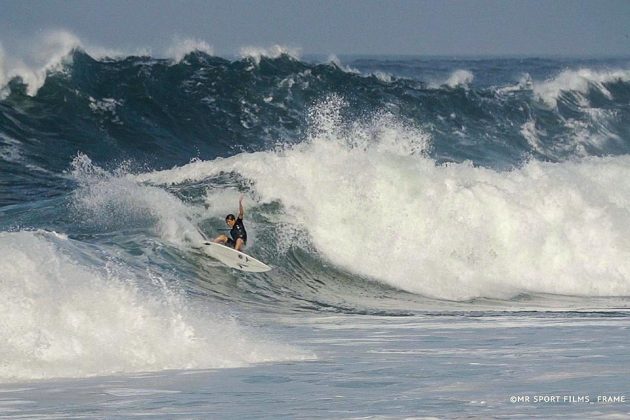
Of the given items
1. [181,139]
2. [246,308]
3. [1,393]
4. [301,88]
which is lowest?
[1,393]

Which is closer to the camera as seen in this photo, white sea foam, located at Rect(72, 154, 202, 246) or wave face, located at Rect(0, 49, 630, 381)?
wave face, located at Rect(0, 49, 630, 381)

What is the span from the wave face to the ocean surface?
0.15 feet

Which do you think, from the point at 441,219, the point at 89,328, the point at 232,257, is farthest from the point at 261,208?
the point at 89,328

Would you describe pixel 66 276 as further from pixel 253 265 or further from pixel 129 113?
pixel 129 113

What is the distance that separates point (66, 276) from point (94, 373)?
4.74 feet

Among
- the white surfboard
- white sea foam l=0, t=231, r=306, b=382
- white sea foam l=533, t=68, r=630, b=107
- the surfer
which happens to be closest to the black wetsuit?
the surfer

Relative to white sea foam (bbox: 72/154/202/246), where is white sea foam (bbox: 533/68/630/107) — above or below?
above

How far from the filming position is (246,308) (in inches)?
546

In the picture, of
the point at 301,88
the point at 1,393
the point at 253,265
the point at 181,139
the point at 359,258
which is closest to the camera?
the point at 1,393

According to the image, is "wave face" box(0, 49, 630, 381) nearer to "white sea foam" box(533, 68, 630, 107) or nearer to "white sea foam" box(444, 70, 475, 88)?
"white sea foam" box(444, 70, 475, 88)

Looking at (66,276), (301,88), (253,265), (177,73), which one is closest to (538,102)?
(301,88)

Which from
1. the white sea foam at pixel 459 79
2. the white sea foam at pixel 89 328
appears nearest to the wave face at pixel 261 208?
the white sea foam at pixel 89 328

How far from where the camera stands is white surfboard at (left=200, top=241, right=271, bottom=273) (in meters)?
15.5

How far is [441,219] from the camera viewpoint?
1823 cm
